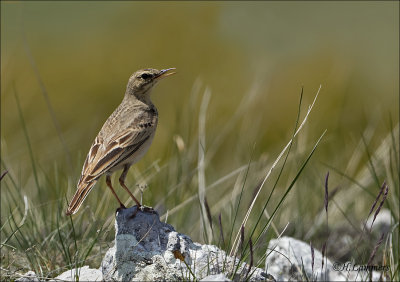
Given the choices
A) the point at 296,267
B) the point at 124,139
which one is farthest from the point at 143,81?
A: the point at 296,267

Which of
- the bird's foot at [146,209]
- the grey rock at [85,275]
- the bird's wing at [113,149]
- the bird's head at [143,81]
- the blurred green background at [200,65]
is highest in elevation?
the bird's head at [143,81]

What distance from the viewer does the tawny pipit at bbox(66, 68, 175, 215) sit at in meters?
4.62

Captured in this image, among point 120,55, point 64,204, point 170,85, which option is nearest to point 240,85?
point 170,85

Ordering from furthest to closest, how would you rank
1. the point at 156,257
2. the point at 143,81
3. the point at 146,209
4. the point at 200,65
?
the point at 200,65, the point at 143,81, the point at 146,209, the point at 156,257

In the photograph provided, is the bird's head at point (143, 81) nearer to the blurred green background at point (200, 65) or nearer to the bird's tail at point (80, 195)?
the bird's tail at point (80, 195)

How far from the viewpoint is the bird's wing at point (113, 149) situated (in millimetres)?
4664

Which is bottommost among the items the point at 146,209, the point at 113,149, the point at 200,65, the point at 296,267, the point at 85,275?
the point at 200,65

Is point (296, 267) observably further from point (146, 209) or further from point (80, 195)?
point (80, 195)

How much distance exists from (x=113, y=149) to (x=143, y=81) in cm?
89

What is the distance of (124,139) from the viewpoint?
493cm

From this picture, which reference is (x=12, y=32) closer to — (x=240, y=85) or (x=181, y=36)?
(x=181, y=36)

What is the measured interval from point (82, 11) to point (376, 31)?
7.78 metres

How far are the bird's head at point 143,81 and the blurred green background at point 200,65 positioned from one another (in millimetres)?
5242

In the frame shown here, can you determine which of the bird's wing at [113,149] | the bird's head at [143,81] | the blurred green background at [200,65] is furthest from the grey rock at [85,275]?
the blurred green background at [200,65]
